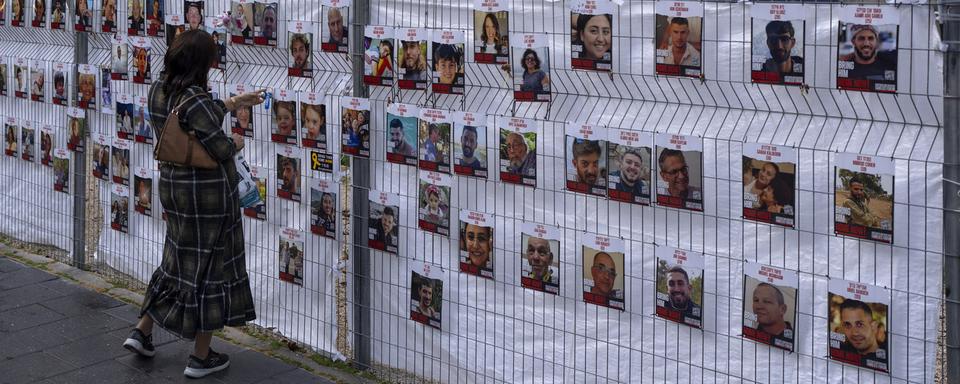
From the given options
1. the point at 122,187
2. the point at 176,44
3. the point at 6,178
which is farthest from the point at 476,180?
the point at 6,178

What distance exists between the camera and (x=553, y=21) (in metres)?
5.60

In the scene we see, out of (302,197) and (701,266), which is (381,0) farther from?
(701,266)

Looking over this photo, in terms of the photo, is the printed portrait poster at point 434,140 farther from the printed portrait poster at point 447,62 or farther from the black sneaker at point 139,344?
the black sneaker at point 139,344

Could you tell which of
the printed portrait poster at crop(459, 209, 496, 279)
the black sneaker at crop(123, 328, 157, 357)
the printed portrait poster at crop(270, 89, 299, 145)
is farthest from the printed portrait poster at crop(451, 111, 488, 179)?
the black sneaker at crop(123, 328, 157, 357)

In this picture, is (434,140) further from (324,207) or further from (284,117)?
(284,117)

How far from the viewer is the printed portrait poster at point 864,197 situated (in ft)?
15.1

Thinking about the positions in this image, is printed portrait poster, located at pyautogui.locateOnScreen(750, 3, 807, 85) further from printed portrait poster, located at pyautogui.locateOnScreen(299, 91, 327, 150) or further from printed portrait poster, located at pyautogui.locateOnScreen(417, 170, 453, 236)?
printed portrait poster, located at pyautogui.locateOnScreen(299, 91, 327, 150)

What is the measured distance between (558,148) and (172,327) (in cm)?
237

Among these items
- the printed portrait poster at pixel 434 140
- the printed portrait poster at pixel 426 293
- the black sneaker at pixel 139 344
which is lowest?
the black sneaker at pixel 139 344

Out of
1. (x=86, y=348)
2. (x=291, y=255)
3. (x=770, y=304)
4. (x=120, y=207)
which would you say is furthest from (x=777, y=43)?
(x=120, y=207)

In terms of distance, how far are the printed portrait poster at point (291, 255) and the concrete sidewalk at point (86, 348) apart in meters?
0.47

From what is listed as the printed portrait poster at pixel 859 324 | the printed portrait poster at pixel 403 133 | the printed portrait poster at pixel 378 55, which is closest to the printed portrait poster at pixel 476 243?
the printed portrait poster at pixel 403 133

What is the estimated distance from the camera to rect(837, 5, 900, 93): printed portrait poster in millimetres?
4496
